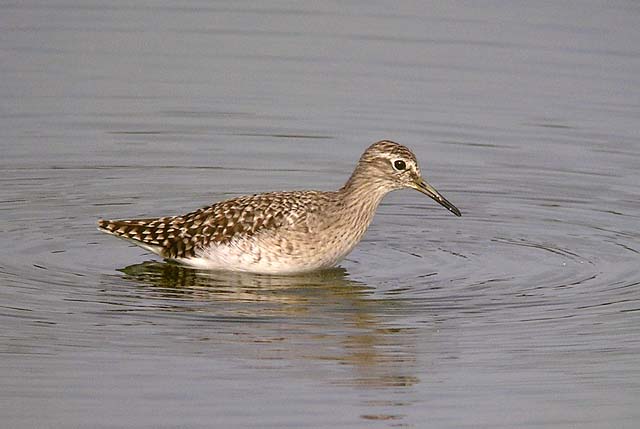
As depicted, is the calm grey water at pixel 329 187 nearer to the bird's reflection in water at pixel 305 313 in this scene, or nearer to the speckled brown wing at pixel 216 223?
the bird's reflection in water at pixel 305 313

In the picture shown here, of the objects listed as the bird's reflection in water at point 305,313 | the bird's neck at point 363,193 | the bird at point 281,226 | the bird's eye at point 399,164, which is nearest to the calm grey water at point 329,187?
the bird's reflection in water at point 305,313

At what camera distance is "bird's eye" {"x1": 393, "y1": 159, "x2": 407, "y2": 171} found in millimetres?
14688

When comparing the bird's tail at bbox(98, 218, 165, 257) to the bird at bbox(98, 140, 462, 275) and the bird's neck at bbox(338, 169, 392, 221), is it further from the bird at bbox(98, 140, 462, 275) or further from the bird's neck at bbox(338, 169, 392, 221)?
the bird's neck at bbox(338, 169, 392, 221)

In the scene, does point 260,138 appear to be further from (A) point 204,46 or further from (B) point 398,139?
(A) point 204,46

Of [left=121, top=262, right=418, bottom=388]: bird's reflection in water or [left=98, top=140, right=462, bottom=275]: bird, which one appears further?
[left=98, top=140, right=462, bottom=275]: bird

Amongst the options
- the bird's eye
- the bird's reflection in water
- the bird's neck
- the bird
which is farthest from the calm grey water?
the bird's eye

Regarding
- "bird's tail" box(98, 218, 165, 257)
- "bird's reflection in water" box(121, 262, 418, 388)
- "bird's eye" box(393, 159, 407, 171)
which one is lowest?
"bird's reflection in water" box(121, 262, 418, 388)

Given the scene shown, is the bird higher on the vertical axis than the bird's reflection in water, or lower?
higher

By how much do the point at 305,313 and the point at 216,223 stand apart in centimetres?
175

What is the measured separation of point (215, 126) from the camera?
19125 mm

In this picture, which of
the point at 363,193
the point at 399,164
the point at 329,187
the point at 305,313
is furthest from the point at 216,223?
the point at 329,187

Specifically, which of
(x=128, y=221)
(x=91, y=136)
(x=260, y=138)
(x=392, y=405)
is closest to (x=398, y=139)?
(x=260, y=138)

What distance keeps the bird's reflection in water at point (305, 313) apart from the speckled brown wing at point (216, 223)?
0.25 metres

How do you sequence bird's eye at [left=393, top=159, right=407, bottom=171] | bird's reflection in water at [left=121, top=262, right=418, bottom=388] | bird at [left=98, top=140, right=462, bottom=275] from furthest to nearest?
bird's eye at [left=393, top=159, right=407, bottom=171] < bird at [left=98, top=140, right=462, bottom=275] < bird's reflection in water at [left=121, top=262, right=418, bottom=388]
